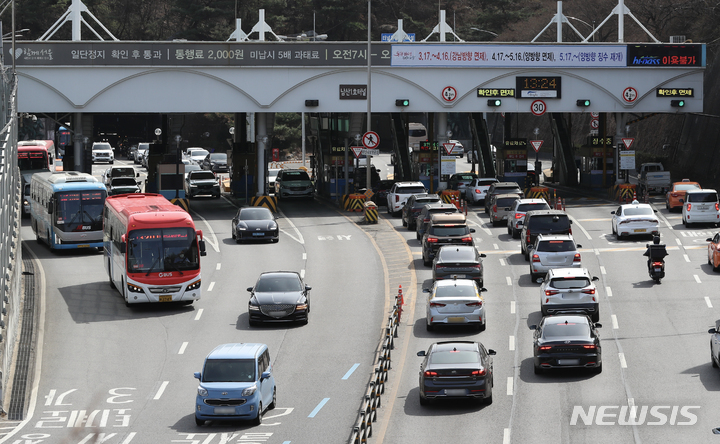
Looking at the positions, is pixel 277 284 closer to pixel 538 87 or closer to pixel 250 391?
pixel 250 391

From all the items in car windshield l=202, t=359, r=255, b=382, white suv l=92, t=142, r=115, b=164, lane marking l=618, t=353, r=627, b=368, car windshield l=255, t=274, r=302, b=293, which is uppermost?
white suv l=92, t=142, r=115, b=164

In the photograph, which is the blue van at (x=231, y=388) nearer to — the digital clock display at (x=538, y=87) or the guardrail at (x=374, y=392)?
the guardrail at (x=374, y=392)

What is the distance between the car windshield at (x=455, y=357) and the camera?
2288cm

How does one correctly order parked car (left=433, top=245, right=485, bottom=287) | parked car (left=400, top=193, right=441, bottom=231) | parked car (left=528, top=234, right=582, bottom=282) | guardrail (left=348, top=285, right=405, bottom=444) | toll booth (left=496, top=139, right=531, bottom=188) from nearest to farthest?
guardrail (left=348, top=285, right=405, bottom=444)
parked car (left=433, top=245, right=485, bottom=287)
parked car (left=528, top=234, right=582, bottom=282)
parked car (left=400, top=193, right=441, bottom=231)
toll booth (left=496, top=139, right=531, bottom=188)

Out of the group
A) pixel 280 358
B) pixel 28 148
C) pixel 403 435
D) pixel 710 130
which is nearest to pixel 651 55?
pixel 710 130

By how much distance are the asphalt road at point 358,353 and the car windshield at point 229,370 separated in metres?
1.13

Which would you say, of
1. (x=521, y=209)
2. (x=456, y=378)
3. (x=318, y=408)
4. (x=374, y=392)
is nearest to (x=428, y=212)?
(x=521, y=209)

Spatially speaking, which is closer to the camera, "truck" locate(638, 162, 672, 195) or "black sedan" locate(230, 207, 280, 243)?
"black sedan" locate(230, 207, 280, 243)

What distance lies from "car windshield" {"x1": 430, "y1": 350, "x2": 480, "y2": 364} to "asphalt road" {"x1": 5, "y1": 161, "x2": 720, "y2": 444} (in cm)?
114

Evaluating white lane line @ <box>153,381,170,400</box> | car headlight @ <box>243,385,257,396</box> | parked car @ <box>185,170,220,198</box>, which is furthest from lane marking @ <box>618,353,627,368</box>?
parked car @ <box>185,170,220,198</box>

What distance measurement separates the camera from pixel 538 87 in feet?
194

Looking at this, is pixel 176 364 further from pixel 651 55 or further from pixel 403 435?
pixel 651 55

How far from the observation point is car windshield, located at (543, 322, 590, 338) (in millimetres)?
25156

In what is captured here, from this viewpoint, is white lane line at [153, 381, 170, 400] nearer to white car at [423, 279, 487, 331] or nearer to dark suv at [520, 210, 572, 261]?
white car at [423, 279, 487, 331]
